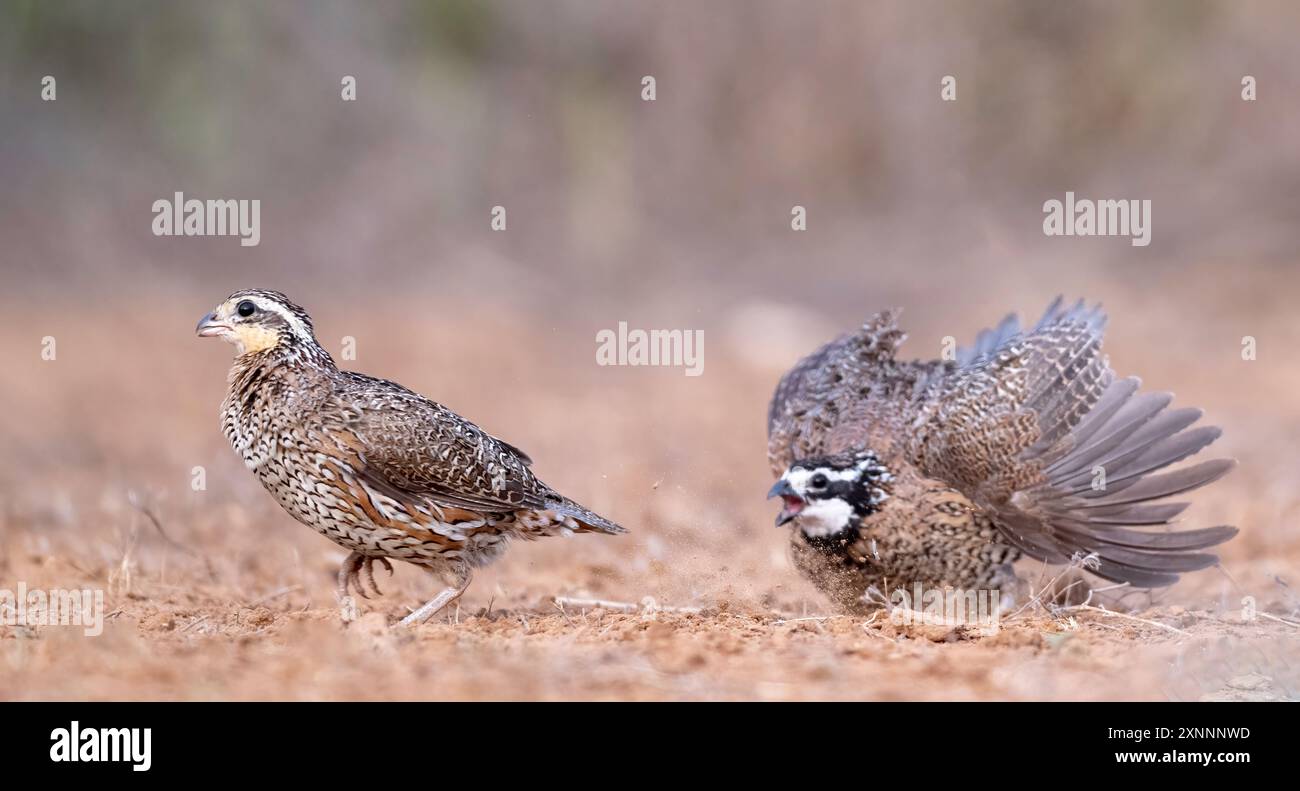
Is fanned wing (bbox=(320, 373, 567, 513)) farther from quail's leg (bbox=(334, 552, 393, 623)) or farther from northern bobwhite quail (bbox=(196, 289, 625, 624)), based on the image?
quail's leg (bbox=(334, 552, 393, 623))

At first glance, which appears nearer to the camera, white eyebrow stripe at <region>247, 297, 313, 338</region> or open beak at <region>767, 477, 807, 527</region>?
white eyebrow stripe at <region>247, 297, 313, 338</region>

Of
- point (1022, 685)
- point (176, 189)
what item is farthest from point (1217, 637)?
point (176, 189)

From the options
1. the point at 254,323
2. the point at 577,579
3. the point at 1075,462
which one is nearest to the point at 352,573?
the point at 254,323

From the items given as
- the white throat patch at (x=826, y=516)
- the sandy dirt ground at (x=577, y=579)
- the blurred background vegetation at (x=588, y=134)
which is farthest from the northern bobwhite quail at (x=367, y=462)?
the blurred background vegetation at (x=588, y=134)

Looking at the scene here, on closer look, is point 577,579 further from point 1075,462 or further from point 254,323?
point 1075,462

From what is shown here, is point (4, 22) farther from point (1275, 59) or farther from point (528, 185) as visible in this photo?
point (1275, 59)

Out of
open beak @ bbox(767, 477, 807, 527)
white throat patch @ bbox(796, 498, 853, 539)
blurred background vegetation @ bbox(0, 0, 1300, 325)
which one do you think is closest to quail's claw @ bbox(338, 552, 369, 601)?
open beak @ bbox(767, 477, 807, 527)
